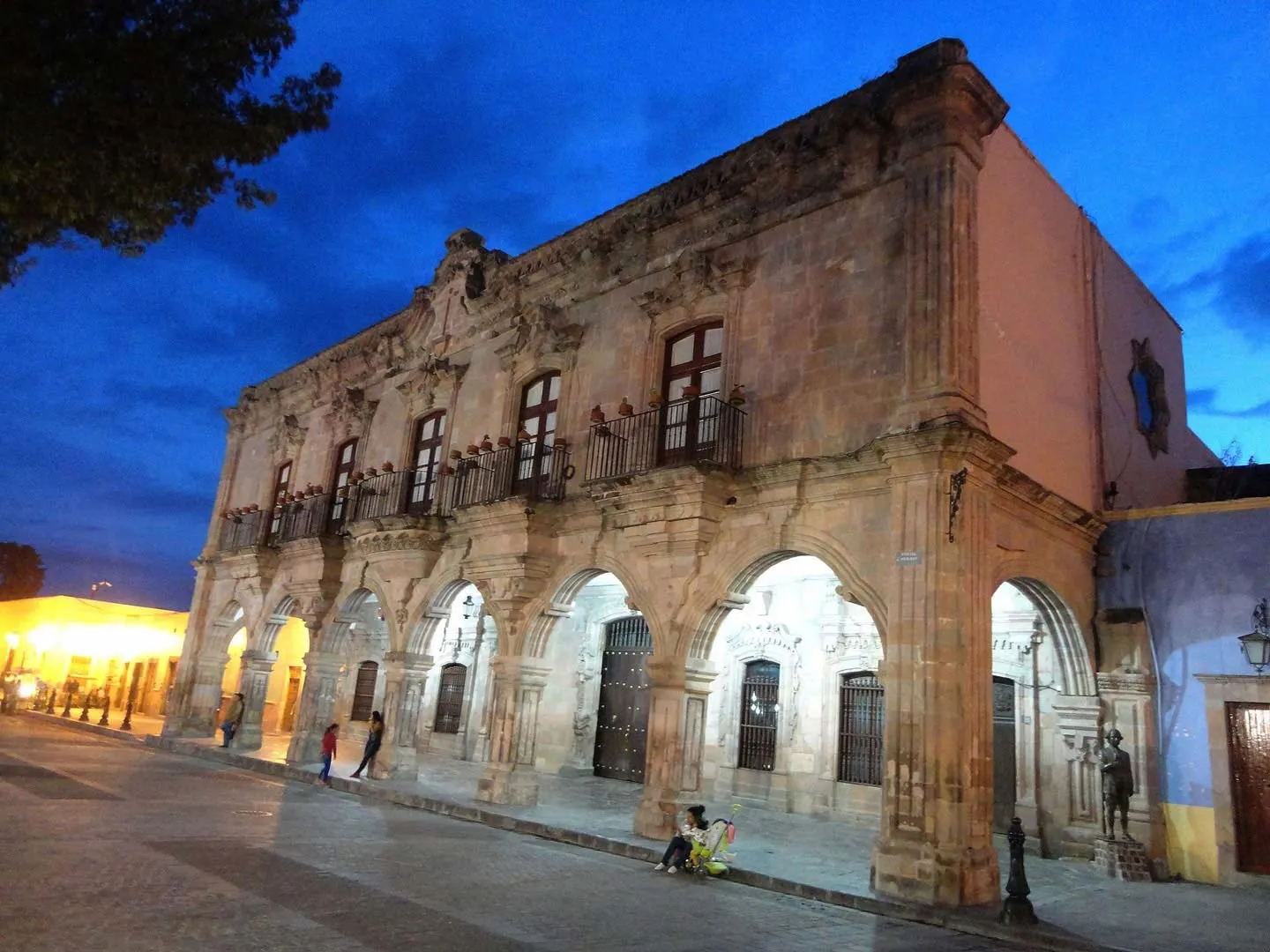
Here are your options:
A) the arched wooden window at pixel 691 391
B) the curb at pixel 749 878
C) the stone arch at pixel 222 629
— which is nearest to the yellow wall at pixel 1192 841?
the curb at pixel 749 878

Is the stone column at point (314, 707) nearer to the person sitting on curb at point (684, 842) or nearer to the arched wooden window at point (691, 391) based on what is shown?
the arched wooden window at point (691, 391)

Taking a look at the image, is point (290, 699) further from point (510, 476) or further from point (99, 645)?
point (510, 476)

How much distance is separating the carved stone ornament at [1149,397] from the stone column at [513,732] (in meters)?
10.1

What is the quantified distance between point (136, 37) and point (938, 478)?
8.21m

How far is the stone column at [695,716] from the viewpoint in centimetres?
1126

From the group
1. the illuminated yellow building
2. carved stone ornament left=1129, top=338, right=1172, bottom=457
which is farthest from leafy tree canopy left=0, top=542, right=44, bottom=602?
carved stone ornament left=1129, top=338, right=1172, bottom=457

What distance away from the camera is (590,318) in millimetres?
14805

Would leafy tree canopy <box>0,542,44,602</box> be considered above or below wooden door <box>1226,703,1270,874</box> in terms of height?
above

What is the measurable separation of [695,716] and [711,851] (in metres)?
2.43

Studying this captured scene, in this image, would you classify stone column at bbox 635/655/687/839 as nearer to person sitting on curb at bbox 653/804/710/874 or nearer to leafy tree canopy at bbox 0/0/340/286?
person sitting on curb at bbox 653/804/710/874

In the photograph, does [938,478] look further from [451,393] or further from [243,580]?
[243,580]

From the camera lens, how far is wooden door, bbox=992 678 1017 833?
12516 mm

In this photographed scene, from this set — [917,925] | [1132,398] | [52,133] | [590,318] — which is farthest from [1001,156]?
[52,133]

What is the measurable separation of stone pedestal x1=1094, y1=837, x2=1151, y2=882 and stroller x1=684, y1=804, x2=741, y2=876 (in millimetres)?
4636
